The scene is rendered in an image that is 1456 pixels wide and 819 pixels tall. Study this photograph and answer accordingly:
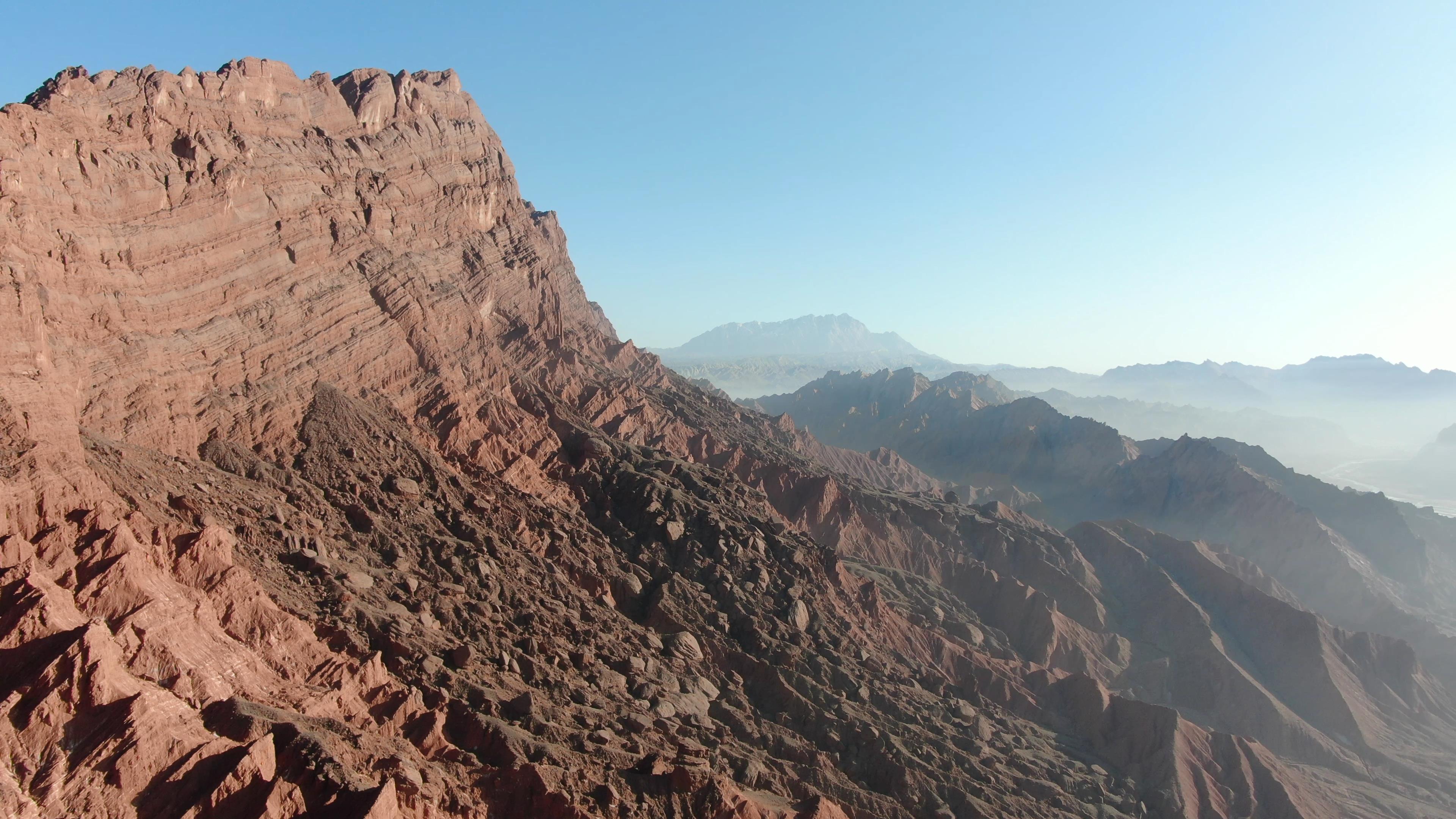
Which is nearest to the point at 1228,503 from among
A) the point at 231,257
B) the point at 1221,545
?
the point at 1221,545

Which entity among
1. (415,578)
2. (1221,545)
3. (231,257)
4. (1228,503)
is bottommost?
(1221,545)

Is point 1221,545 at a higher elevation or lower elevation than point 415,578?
lower

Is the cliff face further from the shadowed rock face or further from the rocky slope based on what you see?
→ the rocky slope

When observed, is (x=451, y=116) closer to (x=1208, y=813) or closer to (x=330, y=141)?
(x=330, y=141)

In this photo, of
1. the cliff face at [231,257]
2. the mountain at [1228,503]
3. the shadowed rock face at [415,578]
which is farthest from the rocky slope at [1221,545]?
the cliff face at [231,257]

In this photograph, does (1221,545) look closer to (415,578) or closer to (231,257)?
(415,578)

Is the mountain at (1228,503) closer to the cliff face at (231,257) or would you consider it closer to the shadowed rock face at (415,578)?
the shadowed rock face at (415,578)

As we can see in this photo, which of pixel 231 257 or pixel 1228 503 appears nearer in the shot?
pixel 231 257

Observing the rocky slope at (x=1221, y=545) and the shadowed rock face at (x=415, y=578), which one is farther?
the rocky slope at (x=1221, y=545)
